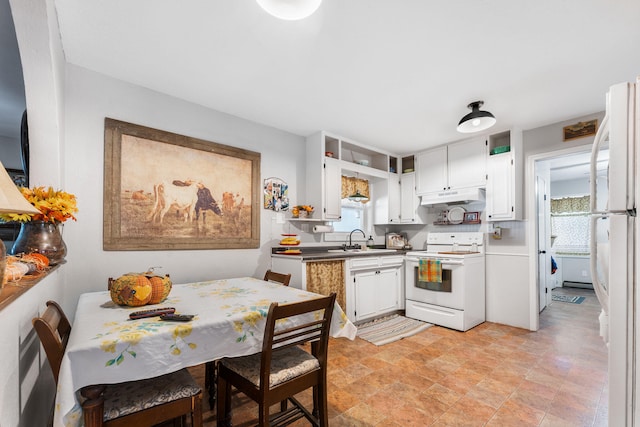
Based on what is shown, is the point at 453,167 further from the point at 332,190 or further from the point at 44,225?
the point at 44,225

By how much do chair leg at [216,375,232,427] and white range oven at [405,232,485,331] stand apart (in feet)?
9.46

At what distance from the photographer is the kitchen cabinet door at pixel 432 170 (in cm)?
439

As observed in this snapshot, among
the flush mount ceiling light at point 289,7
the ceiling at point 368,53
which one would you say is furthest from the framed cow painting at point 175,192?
the flush mount ceiling light at point 289,7

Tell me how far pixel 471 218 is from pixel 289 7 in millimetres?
3799

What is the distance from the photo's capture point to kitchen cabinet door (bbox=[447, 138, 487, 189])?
13.1 feet

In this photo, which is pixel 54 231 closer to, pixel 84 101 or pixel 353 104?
pixel 84 101

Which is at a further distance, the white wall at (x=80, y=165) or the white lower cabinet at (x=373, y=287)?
the white lower cabinet at (x=373, y=287)

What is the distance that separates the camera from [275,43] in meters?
2.09

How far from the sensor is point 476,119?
2.85 m

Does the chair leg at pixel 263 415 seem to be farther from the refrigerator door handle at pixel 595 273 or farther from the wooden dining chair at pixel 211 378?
the refrigerator door handle at pixel 595 273

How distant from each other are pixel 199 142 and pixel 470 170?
11.4 feet

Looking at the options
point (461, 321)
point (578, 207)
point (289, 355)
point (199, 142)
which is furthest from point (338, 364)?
point (578, 207)

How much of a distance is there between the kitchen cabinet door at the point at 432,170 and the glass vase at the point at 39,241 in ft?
14.0

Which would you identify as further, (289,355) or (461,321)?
(461,321)
